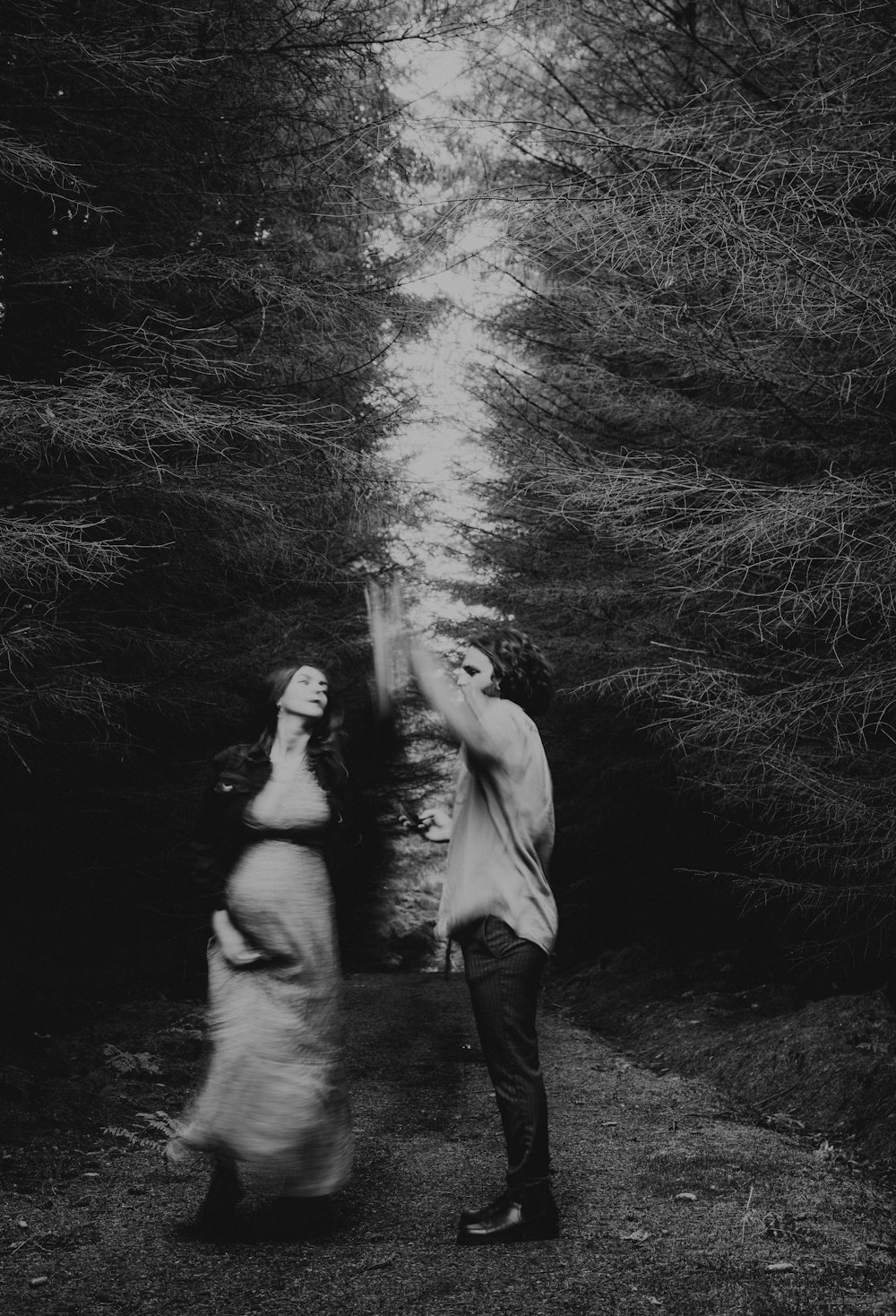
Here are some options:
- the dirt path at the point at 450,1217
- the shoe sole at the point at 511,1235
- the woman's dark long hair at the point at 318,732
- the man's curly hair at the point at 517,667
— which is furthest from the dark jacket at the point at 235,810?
the shoe sole at the point at 511,1235

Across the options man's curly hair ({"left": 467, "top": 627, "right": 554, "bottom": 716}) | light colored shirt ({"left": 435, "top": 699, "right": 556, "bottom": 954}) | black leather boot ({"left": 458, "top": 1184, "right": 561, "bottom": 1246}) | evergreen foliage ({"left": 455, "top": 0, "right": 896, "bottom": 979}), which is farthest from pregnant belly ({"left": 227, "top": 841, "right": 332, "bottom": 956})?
evergreen foliage ({"left": 455, "top": 0, "right": 896, "bottom": 979})

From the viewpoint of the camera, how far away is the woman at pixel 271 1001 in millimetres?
2918

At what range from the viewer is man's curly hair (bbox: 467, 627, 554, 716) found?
315 centimetres

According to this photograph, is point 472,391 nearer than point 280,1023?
No

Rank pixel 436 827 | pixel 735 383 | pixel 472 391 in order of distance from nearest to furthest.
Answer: pixel 436 827
pixel 735 383
pixel 472 391

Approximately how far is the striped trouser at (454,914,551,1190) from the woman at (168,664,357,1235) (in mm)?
553

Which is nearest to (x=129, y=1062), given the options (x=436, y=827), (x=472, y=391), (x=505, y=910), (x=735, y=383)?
(x=436, y=827)

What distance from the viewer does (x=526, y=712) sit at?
10.9 ft

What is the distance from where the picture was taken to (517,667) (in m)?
Answer: 3.17

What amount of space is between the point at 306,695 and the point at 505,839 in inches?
35.2

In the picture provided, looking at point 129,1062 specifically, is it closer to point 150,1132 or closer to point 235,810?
point 150,1132

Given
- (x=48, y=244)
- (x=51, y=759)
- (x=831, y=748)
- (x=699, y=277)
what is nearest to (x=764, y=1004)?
(x=831, y=748)

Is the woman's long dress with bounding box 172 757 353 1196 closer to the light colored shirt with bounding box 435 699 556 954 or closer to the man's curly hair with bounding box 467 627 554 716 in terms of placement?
the light colored shirt with bounding box 435 699 556 954

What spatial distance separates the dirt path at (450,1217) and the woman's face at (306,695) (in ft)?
5.87
